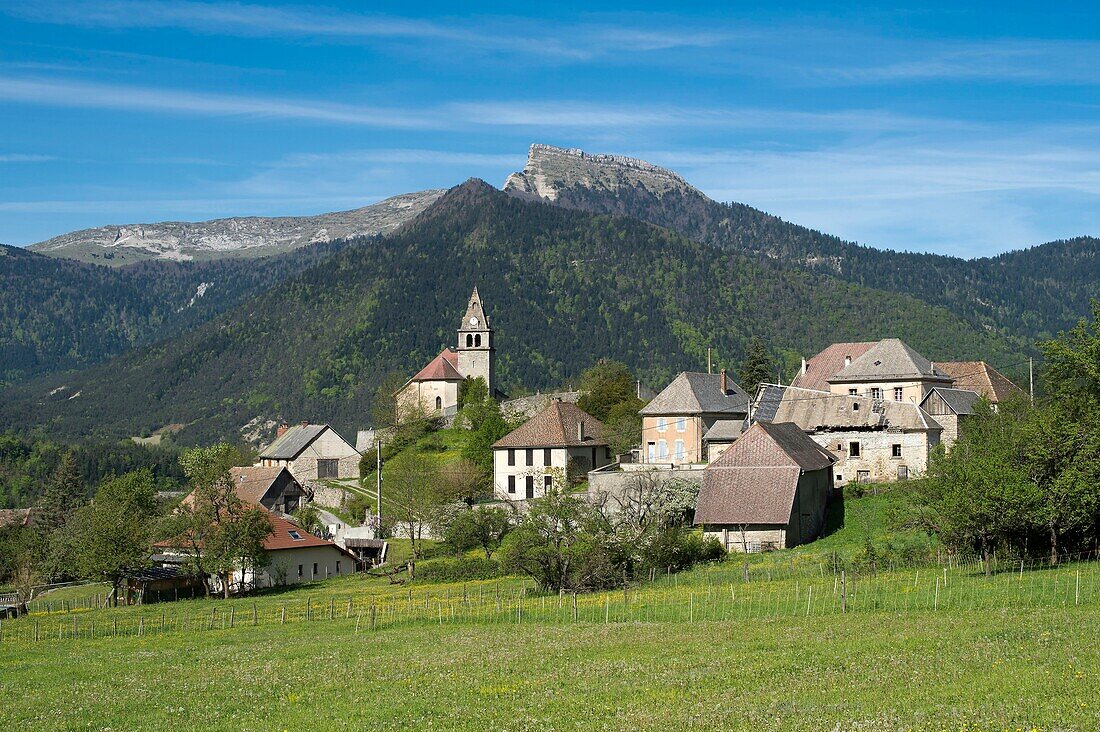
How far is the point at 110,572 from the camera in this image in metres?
53.3

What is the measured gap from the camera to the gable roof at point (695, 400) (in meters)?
72.2

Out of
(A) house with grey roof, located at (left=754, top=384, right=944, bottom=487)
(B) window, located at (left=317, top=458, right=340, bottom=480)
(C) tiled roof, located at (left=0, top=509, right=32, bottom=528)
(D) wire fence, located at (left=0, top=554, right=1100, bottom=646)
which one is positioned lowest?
(C) tiled roof, located at (left=0, top=509, right=32, bottom=528)

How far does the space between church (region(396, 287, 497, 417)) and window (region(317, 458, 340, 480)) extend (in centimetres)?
723

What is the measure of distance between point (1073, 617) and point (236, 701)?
55.7 feet

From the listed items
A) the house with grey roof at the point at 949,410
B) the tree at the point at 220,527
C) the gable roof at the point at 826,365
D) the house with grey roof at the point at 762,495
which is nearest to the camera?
the tree at the point at 220,527

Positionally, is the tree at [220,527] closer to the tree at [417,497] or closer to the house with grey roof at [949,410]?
the tree at [417,497]

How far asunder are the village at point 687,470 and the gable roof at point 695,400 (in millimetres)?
112

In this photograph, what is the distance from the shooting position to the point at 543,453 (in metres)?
75.9

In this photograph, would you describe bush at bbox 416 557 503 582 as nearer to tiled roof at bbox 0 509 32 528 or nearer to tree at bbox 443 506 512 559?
tree at bbox 443 506 512 559

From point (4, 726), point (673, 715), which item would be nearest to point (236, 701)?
point (4, 726)

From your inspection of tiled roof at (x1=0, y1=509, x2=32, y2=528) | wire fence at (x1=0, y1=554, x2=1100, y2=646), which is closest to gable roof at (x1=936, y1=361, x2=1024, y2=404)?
wire fence at (x1=0, y1=554, x2=1100, y2=646)

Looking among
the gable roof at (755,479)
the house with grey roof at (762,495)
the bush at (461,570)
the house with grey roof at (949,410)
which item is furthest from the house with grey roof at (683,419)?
the bush at (461,570)

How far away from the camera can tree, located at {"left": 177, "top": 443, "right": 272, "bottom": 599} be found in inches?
2117

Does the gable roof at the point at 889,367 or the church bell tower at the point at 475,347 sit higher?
the church bell tower at the point at 475,347
